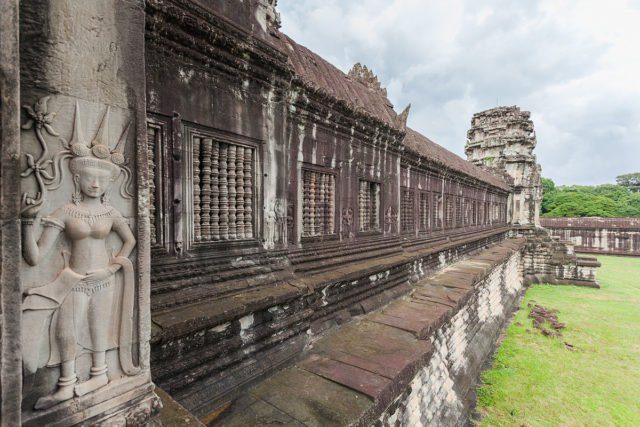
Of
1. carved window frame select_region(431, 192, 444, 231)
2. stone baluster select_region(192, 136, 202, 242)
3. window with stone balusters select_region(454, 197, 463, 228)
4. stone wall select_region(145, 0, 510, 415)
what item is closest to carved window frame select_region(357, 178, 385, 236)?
stone wall select_region(145, 0, 510, 415)

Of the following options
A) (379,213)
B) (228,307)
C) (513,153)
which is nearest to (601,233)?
(513,153)

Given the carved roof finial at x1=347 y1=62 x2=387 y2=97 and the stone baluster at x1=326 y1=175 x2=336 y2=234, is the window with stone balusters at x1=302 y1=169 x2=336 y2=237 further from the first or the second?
the carved roof finial at x1=347 y1=62 x2=387 y2=97

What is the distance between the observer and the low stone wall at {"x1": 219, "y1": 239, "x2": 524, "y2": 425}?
8.80 feet

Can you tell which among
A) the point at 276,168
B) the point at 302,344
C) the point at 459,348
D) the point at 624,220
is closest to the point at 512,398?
A: the point at 459,348

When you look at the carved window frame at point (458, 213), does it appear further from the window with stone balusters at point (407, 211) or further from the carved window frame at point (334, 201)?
the carved window frame at point (334, 201)

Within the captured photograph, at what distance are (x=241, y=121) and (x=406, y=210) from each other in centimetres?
565

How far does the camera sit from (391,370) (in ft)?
10.8

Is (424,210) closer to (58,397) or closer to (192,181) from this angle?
(192,181)

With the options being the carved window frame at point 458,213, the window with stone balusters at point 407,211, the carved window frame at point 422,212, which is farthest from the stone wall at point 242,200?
the carved window frame at point 458,213

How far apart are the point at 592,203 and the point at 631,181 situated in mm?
32838

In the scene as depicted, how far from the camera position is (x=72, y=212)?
1.54m

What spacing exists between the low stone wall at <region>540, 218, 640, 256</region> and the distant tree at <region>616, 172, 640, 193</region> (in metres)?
45.9

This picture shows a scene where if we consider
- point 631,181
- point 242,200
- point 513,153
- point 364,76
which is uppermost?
point 631,181

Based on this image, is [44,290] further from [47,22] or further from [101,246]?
[47,22]
